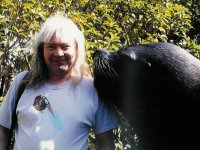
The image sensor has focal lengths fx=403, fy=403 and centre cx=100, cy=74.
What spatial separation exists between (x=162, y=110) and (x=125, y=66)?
376mm

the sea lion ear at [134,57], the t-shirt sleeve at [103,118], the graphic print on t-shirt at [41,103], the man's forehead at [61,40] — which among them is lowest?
the t-shirt sleeve at [103,118]

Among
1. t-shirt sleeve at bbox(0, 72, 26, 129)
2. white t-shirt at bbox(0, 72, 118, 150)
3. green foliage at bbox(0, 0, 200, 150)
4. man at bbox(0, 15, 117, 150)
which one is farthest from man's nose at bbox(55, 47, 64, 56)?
green foliage at bbox(0, 0, 200, 150)

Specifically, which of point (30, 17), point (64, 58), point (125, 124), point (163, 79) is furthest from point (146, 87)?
point (30, 17)

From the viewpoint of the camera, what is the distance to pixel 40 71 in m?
2.68

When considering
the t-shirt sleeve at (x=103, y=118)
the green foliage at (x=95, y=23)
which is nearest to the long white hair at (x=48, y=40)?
the t-shirt sleeve at (x=103, y=118)

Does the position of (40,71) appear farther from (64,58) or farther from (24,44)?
(24,44)

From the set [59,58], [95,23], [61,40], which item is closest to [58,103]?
[59,58]

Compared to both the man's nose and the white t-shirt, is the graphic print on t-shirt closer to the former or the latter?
the white t-shirt

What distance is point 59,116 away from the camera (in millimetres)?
2508

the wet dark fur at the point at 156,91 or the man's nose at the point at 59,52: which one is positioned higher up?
the man's nose at the point at 59,52

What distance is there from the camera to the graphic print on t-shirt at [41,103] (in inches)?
99.7

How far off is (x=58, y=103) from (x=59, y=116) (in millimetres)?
87

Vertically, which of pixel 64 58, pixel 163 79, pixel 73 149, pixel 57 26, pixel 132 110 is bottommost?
pixel 73 149

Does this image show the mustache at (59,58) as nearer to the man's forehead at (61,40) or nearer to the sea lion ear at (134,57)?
the man's forehead at (61,40)
